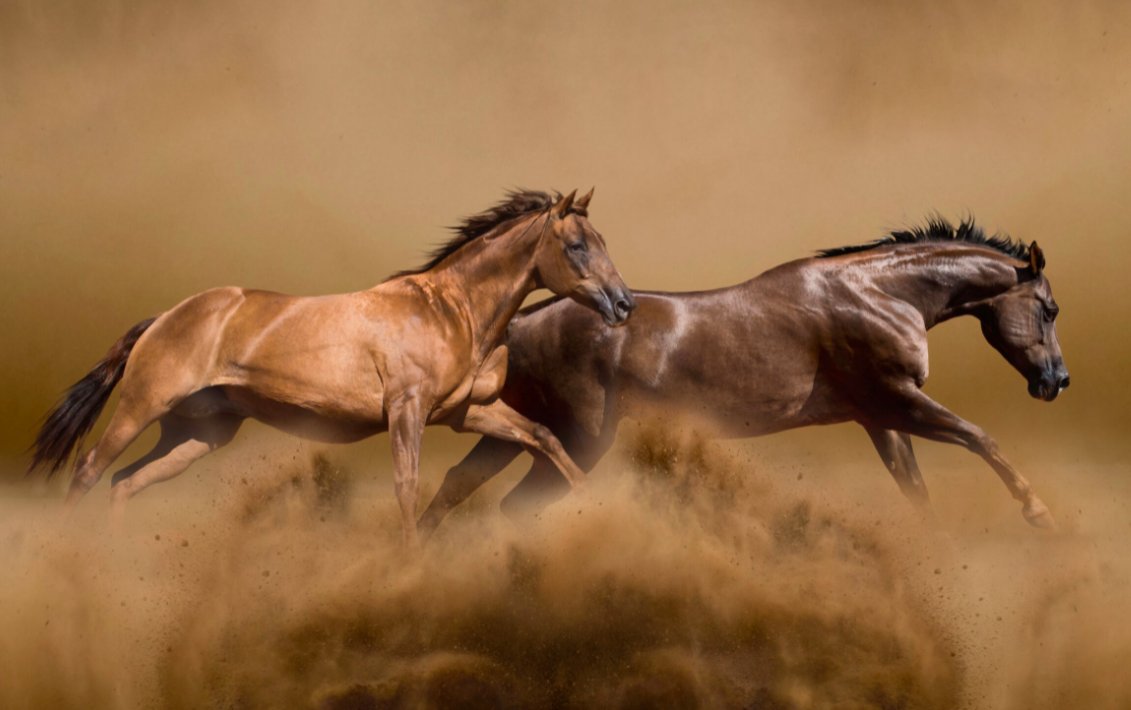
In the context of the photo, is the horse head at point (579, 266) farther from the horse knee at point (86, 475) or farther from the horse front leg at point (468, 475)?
the horse knee at point (86, 475)

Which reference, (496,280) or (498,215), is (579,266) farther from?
(498,215)

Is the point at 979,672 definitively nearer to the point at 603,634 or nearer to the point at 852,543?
the point at 852,543

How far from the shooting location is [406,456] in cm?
749

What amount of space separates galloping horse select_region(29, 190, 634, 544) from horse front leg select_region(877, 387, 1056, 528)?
60.0 inches

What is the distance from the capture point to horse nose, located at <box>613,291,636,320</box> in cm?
780

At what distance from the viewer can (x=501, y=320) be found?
26.0 feet

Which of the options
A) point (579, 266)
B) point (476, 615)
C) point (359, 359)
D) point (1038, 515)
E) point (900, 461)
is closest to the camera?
point (476, 615)

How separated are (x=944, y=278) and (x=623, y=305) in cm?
176

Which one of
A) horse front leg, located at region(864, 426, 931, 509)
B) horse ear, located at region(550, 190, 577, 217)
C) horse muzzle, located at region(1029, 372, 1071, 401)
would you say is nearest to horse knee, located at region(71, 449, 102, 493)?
horse ear, located at region(550, 190, 577, 217)

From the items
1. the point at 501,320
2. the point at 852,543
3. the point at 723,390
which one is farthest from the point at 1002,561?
the point at 501,320

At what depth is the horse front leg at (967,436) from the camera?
26.9 ft

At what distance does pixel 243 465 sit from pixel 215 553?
0.58m

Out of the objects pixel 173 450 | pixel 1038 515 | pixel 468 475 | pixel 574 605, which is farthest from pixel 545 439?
pixel 1038 515

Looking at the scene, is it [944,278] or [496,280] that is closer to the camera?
[496,280]
